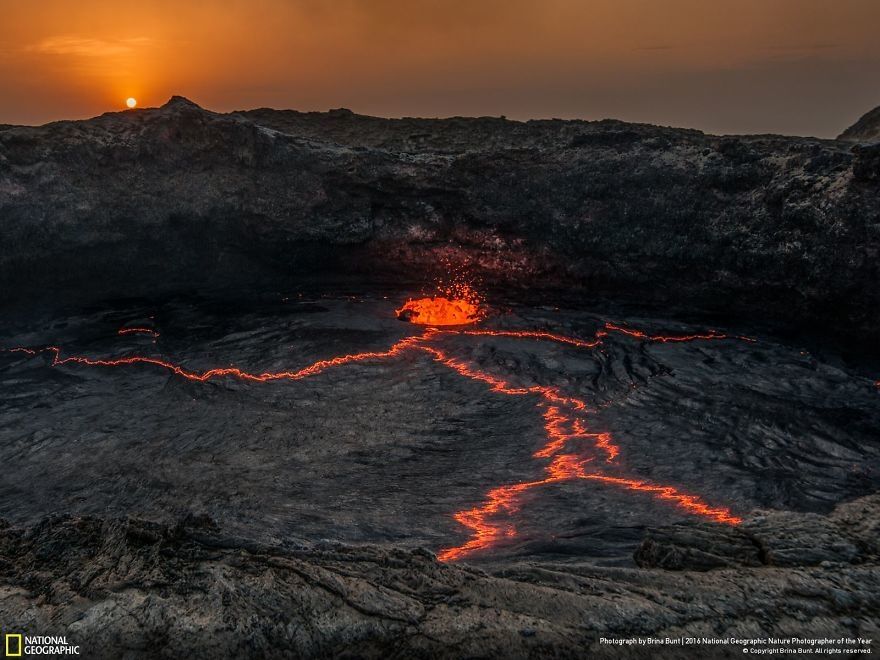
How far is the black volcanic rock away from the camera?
108ft

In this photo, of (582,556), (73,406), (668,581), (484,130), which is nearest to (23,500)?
(73,406)

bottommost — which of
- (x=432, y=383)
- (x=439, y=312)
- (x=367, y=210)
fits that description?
(x=432, y=383)

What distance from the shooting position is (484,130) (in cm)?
2606

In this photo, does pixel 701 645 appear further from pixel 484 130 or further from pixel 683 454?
pixel 484 130

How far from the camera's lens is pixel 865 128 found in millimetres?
34094

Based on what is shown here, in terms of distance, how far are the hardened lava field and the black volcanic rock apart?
23664 mm

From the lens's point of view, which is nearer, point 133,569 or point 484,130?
point 133,569

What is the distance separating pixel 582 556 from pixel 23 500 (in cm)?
1030

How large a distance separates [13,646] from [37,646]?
0.26 m

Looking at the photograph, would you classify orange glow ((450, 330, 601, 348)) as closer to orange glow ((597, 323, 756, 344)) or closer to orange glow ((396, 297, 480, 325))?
orange glow ((597, 323, 756, 344))

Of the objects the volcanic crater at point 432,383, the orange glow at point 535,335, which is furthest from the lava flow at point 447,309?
the orange glow at point 535,335

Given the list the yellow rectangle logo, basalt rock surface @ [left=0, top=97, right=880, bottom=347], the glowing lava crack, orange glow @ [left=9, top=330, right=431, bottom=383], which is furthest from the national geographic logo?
basalt rock surface @ [left=0, top=97, right=880, bottom=347]

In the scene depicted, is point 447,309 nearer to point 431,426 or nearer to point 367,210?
point 367,210

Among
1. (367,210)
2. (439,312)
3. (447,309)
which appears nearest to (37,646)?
(439,312)
